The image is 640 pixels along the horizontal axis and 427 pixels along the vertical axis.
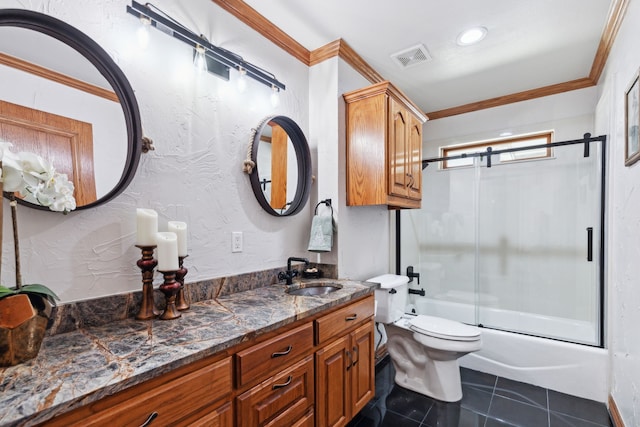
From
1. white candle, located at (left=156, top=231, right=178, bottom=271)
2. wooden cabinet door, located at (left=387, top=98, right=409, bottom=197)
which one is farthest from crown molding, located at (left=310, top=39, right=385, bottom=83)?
white candle, located at (left=156, top=231, right=178, bottom=271)

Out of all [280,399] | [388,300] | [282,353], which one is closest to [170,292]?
[282,353]

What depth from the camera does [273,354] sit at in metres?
1.16

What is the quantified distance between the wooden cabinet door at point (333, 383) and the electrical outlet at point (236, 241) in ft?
2.34

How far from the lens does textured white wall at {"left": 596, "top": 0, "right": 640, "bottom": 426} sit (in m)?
1.47

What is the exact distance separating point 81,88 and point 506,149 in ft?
10.2

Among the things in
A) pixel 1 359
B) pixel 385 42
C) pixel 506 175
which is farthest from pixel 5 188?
pixel 506 175

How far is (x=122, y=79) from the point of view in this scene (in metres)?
1.20

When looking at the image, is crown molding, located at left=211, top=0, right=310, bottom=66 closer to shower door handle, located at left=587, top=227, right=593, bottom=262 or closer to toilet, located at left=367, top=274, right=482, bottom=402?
toilet, located at left=367, top=274, right=482, bottom=402

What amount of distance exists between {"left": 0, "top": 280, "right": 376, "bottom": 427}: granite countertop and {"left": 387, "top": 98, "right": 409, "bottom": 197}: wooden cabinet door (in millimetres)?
1094

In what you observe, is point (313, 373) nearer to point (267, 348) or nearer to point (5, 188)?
point (267, 348)

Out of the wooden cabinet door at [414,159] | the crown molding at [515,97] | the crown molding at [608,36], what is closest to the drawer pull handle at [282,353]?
the wooden cabinet door at [414,159]

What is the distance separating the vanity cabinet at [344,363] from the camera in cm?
142

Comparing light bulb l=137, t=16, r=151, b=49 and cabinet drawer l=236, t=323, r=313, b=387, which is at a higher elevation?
light bulb l=137, t=16, r=151, b=49

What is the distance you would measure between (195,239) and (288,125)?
994 mm
